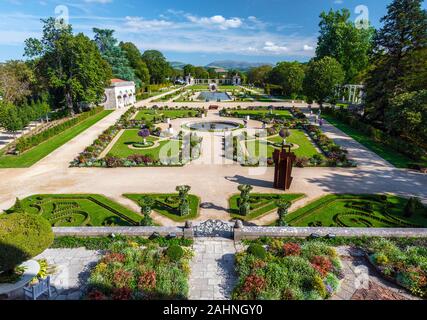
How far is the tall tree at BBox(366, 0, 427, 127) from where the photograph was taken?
128 feet

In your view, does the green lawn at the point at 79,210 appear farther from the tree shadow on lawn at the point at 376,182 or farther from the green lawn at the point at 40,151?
the tree shadow on lawn at the point at 376,182

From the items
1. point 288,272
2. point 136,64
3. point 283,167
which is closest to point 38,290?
point 288,272

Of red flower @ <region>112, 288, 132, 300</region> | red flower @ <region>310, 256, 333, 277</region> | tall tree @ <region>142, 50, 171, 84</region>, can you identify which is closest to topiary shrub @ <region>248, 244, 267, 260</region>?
red flower @ <region>310, 256, 333, 277</region>

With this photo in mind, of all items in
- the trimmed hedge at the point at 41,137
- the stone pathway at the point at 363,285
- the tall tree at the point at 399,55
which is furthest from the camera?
the tall tree at the point at 399,55

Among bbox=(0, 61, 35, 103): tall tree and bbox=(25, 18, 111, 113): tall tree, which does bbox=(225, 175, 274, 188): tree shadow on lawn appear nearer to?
bbox=(25, 18, 111, 113): tall tree

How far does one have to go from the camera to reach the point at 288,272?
11.9 m

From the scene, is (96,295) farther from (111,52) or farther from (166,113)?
(111,52)

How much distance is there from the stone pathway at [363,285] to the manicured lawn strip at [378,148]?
17.1 metres

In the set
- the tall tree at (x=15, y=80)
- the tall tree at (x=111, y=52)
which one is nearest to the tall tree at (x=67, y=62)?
the tall tree at (x=15, y=80)

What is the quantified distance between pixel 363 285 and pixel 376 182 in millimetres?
13274

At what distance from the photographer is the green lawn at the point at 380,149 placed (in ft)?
90.1

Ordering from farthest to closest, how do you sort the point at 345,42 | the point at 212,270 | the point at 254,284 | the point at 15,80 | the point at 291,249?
the point at 345,42, the point at 15,80, the point at 291,249, the point at 212,270, the point at 254,284

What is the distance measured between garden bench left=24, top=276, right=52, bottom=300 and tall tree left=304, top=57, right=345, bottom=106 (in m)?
48.5
